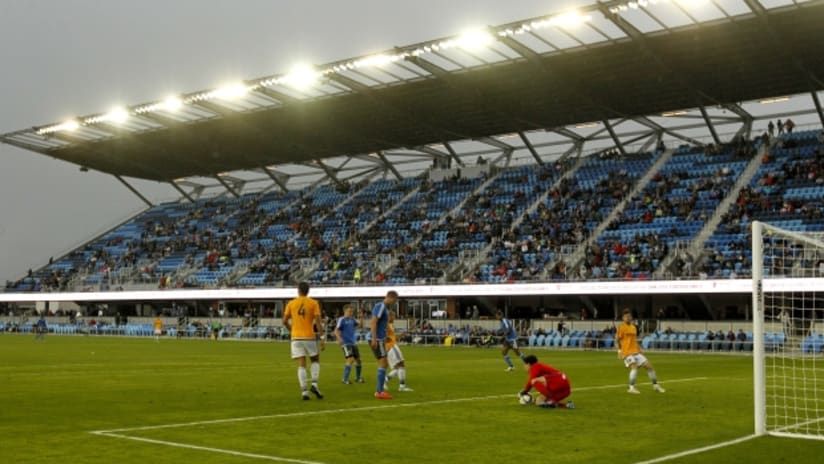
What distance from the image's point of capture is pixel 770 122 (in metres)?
55.2

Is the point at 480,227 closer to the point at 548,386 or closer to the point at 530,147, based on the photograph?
the point at 530,147

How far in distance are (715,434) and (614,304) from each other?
3724 cm

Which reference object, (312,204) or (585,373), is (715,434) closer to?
(585,373)

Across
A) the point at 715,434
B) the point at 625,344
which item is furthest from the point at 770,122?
the point at 715,434

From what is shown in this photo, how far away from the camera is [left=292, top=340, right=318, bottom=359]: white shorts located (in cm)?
1625

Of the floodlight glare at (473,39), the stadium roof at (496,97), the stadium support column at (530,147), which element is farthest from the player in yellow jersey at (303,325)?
the stadium support column at (530,147)

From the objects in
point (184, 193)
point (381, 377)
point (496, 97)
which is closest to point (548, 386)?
point (381, 377)

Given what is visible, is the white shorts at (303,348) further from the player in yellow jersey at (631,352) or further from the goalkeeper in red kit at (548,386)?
the player in yellow jersey at (631,352)

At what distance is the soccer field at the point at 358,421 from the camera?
Answer: 10.8 metres

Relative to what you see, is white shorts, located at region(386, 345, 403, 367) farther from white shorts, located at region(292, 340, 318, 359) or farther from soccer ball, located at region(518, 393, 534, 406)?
soccer ball, located at region(518, 393, 534, 406)

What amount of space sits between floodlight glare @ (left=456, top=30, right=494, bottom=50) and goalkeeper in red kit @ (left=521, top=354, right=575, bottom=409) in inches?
1119

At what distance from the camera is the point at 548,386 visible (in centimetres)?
1575

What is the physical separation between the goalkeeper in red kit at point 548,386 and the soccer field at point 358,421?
31 cm

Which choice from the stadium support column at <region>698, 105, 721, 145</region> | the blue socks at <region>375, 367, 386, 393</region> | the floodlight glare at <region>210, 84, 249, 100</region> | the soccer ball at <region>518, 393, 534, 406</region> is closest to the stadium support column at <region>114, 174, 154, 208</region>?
the floodlight glare at <region>210, 84, 249, 100</region>
